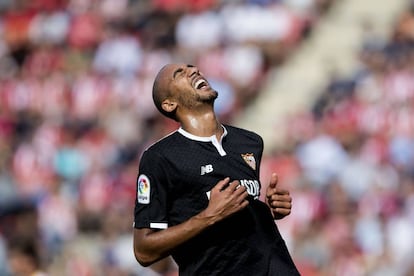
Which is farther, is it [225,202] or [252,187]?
[252,187]

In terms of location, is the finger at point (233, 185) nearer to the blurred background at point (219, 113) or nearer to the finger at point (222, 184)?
the finger at point (222, 184)

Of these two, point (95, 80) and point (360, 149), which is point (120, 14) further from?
point (360, 149)

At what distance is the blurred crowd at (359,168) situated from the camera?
10.5 metres

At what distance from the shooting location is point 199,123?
5422 mm

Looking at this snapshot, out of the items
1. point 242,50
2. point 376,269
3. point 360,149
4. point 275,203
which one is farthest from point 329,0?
point 275,203

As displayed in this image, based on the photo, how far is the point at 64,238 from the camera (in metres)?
13.4

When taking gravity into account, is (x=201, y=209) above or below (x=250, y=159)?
below

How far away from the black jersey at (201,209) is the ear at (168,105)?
0.43 feet

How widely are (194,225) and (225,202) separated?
170mm

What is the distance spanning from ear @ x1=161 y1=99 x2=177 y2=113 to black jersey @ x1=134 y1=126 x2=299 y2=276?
13 centimetres

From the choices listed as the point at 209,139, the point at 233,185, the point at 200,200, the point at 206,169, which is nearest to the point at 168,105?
the point at 209,139

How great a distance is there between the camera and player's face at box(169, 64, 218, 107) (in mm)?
5387

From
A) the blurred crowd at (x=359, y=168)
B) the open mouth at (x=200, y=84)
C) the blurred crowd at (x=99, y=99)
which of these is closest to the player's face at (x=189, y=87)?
the open mouth at (x=200, y=84)

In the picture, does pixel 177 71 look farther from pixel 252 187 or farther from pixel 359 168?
pixel 359 168
